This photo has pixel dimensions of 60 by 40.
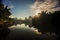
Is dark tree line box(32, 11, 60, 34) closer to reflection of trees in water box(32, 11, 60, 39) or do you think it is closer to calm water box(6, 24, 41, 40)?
reflection of trees in water box(32, 11, 60, 39)

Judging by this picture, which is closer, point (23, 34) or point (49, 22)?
point (49, 22)

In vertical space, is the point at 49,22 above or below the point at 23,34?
above

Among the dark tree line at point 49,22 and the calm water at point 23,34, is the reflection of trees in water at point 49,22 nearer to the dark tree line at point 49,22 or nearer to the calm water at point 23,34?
the dark tree line at point 49,22

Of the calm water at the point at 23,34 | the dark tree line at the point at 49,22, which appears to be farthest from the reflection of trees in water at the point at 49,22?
the calm water at the point at 23,34

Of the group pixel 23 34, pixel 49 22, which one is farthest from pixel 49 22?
pixel 23 34

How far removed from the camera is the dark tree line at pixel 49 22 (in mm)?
9148

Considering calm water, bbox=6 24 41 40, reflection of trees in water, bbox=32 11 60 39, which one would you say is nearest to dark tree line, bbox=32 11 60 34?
reflection of trees in water, bbox=32 11 60 39

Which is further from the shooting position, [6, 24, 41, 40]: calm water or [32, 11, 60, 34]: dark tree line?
[6, 24, 41, 40]: calm water

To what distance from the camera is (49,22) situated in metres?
9.84

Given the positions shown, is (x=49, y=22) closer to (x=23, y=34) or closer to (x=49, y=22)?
(x=49, y=22)

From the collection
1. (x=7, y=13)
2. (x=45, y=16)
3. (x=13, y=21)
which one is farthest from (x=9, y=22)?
(x=45, y=16)

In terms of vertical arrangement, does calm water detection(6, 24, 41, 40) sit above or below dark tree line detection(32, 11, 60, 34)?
below

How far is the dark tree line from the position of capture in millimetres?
9148

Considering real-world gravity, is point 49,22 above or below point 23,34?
above
